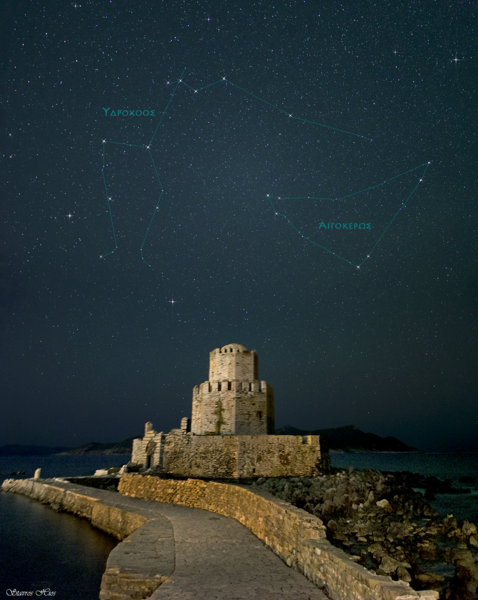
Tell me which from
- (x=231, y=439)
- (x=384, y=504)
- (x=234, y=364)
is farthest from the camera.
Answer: (x=234, y=364)

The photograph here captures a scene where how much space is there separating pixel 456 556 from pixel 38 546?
13.3 metres

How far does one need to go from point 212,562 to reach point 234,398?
1858 centimetres

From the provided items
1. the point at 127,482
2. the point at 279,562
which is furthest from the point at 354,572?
A: the point at 127,482

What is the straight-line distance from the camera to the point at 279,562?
750cm

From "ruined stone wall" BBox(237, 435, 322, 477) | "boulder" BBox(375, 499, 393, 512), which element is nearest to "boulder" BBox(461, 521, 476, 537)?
"boulder" BBox(375, 499, 393, 512)

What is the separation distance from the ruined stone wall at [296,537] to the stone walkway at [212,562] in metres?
0.21

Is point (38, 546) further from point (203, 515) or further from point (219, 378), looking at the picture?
point (219, 378)

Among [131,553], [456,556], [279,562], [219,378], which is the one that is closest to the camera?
[279,562]

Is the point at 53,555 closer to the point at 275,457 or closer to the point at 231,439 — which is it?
the point at 231,439

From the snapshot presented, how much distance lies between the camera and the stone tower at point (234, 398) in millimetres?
25719

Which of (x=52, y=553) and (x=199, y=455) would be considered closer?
(x=52, y=553)

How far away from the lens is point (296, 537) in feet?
24.1

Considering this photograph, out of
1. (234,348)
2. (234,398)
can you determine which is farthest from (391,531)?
(234,348)

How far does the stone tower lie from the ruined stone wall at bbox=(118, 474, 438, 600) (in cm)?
1082
